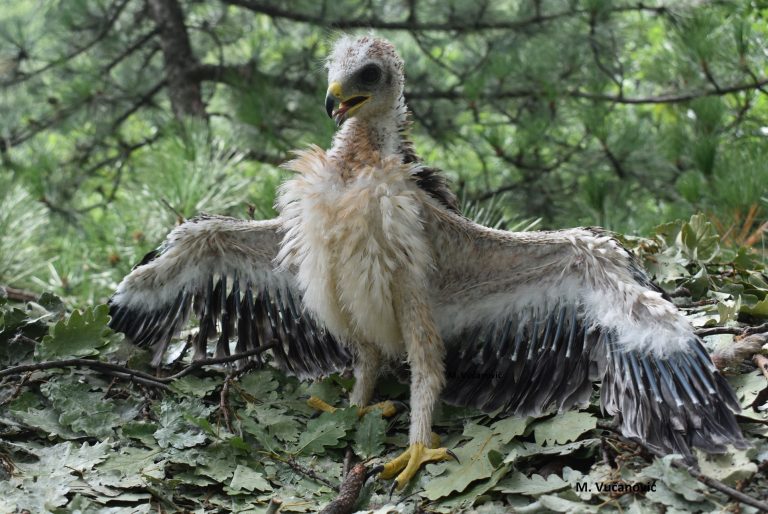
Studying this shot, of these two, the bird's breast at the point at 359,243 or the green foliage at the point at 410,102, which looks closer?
the bird's breast at the point at 359,243

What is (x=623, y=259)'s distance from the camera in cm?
163

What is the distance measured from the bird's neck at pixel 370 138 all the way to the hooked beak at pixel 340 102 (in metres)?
0.04

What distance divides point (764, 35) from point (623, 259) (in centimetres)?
228

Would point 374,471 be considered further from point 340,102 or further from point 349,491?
point 340,102

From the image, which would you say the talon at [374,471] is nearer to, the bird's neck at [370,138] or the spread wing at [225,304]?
the spread wing at [225,304]

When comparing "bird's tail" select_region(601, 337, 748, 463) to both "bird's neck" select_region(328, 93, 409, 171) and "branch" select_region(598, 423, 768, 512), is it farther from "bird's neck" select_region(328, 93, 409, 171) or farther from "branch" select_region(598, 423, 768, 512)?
"bird's neck" select_region(328, 93, 409, 171)

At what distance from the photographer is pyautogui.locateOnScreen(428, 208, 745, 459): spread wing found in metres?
1.46

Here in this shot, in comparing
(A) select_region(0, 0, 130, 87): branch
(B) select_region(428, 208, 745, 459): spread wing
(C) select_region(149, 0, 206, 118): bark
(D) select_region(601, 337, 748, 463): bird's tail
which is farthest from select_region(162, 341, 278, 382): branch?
(A) select_region(0, 0, 130, 87): branch

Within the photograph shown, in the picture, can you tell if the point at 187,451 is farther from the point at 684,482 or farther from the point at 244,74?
the point at 244,74

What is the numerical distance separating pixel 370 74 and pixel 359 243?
0.43 metres

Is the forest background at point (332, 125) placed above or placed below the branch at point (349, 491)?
above

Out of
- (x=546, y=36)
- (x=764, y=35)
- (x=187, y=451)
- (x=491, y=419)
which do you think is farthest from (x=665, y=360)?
(x=546, y=36)

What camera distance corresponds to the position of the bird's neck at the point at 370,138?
1.84 m

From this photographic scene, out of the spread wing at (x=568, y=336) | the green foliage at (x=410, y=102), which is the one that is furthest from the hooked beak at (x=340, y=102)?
the green foliage at (x=410, y=102)
